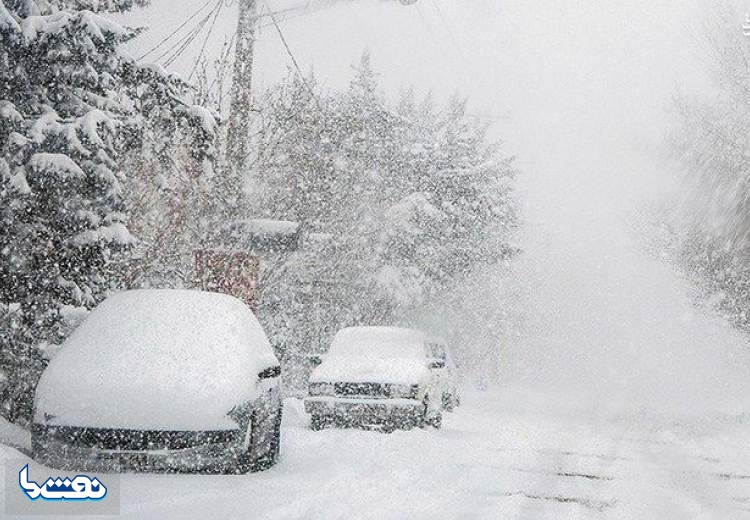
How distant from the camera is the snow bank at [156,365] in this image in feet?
21.2

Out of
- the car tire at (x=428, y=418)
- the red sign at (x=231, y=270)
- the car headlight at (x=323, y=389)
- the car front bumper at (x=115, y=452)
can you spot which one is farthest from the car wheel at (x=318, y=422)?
the car front bumper at (x=115, y=452)

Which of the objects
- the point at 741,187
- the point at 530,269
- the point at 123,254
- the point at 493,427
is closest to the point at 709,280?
the point at 741,187

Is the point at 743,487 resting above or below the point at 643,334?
above

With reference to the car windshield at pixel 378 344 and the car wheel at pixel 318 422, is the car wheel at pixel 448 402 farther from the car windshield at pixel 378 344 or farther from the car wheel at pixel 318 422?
the car wheel at pixel 318 422

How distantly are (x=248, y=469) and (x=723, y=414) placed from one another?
16.0 m

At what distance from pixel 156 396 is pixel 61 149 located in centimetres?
367

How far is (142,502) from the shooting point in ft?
19.5

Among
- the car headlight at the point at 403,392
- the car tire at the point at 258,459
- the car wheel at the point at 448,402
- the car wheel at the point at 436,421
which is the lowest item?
the car wheel at the point at 448,402

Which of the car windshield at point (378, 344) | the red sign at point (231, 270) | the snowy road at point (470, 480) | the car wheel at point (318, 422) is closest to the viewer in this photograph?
the snowy road at point (470, 480)

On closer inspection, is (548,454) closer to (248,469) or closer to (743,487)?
(743,487)

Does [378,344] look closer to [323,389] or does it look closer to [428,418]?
[428,418]

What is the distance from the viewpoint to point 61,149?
8.94 meters

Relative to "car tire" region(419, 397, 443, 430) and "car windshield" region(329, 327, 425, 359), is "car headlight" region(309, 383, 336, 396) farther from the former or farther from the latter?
"car tire" region(419, 397, 443, 430)

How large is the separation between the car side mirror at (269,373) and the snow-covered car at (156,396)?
0.03 meters
